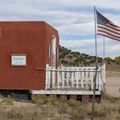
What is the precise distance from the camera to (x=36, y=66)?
12.7 meters

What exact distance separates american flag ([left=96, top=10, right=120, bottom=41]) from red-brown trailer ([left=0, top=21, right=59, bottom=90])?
453 centimetres

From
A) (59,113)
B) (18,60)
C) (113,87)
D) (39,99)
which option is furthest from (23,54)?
(113,87)

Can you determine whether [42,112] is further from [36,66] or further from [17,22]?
[17,22]

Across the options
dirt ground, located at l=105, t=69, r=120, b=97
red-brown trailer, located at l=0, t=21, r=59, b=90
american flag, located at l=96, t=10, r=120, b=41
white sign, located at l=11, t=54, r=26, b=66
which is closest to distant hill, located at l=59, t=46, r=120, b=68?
dirt ground, located at l=105, t=69, r=120, b=97

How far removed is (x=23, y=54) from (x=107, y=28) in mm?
5274

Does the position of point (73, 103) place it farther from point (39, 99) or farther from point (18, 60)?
point (18, 60)

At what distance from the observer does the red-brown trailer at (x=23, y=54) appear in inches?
499

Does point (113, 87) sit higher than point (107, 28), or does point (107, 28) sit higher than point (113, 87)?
point (107, 28)

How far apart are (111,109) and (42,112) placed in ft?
8.43

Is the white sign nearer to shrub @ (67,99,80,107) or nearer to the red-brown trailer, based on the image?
the red-brown trailer

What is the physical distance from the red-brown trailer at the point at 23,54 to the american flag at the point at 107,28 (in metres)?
4.53

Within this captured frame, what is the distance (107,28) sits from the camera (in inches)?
342

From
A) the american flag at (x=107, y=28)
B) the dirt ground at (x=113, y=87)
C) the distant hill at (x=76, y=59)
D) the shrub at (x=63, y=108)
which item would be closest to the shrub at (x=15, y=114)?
the shrub at (x=63, y=108)

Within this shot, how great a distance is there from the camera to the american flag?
8.54m
